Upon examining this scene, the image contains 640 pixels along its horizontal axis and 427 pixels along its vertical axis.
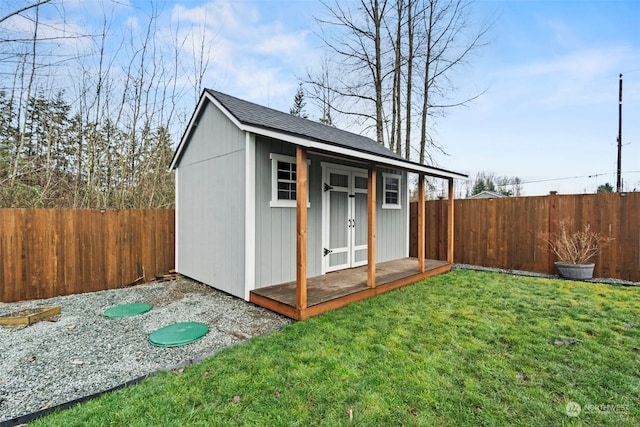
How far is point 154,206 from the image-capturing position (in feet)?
26.8

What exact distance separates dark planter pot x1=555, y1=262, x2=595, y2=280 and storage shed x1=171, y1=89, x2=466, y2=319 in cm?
237

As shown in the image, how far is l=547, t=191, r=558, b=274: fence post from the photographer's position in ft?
20.6

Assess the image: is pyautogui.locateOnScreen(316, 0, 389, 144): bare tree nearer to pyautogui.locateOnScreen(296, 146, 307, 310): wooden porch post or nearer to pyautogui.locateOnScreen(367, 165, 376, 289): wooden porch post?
pyautogui.locateOnScreen(367, 165, 376, 289): wooden porch post

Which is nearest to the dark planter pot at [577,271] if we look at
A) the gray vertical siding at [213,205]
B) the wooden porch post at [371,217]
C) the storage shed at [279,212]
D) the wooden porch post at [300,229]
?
the storage shed at [279,212]

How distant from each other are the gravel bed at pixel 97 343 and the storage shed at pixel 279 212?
1.69 feet

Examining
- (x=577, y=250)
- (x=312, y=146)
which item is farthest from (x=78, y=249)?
(x=577, y=250)

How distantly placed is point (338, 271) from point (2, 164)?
7.14 m

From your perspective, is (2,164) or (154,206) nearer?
(2,164)

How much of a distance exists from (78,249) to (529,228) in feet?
31.9

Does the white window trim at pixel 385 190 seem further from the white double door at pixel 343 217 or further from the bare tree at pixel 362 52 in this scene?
the bare tree at pixel 362 52

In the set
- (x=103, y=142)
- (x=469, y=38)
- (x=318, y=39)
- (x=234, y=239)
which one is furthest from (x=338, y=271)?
(x=469, y=38)

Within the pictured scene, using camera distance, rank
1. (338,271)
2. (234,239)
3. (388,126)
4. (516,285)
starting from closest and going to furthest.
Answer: (234,239), (516,285), (338,271), (388,126)

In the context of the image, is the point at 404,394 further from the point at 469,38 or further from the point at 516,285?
the point at 469,38

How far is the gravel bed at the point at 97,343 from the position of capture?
2.26 m
